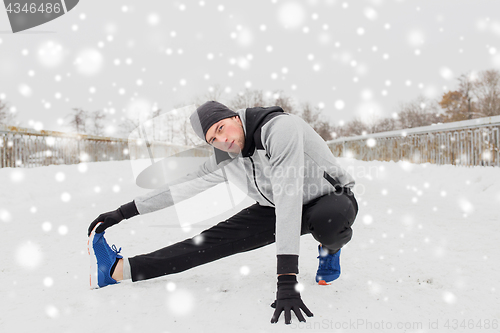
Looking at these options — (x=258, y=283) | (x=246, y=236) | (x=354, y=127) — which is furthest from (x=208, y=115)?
(x=354, y=127)

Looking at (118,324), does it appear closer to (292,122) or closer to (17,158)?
(292,122)

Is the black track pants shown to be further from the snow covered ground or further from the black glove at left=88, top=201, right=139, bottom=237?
the black glove at left=88, top=201, right=139, bottom=237

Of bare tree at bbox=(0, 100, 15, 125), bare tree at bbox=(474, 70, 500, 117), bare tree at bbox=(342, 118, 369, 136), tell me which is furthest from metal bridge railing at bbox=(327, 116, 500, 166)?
bare tree at bbox=(0, 100, 15, 125)

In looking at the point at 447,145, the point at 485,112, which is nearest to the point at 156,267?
the point at 447,145

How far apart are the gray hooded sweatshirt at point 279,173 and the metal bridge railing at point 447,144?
5334 millimetres

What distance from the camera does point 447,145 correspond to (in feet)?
24.1

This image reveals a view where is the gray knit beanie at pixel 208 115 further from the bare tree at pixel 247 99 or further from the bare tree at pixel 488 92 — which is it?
the bare tree at pixel 488 92

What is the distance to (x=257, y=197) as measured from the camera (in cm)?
223

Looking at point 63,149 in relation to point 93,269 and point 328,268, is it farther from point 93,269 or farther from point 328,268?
point 328,268

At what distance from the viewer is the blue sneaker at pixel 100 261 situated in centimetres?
192

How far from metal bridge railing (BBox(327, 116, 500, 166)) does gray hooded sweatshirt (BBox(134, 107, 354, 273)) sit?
5.33 m

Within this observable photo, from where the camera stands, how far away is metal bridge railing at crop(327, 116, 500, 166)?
589cm

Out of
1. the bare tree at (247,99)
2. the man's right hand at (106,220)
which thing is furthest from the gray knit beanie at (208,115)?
the bare tree at (247,99)

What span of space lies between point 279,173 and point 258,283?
30.8 inches
